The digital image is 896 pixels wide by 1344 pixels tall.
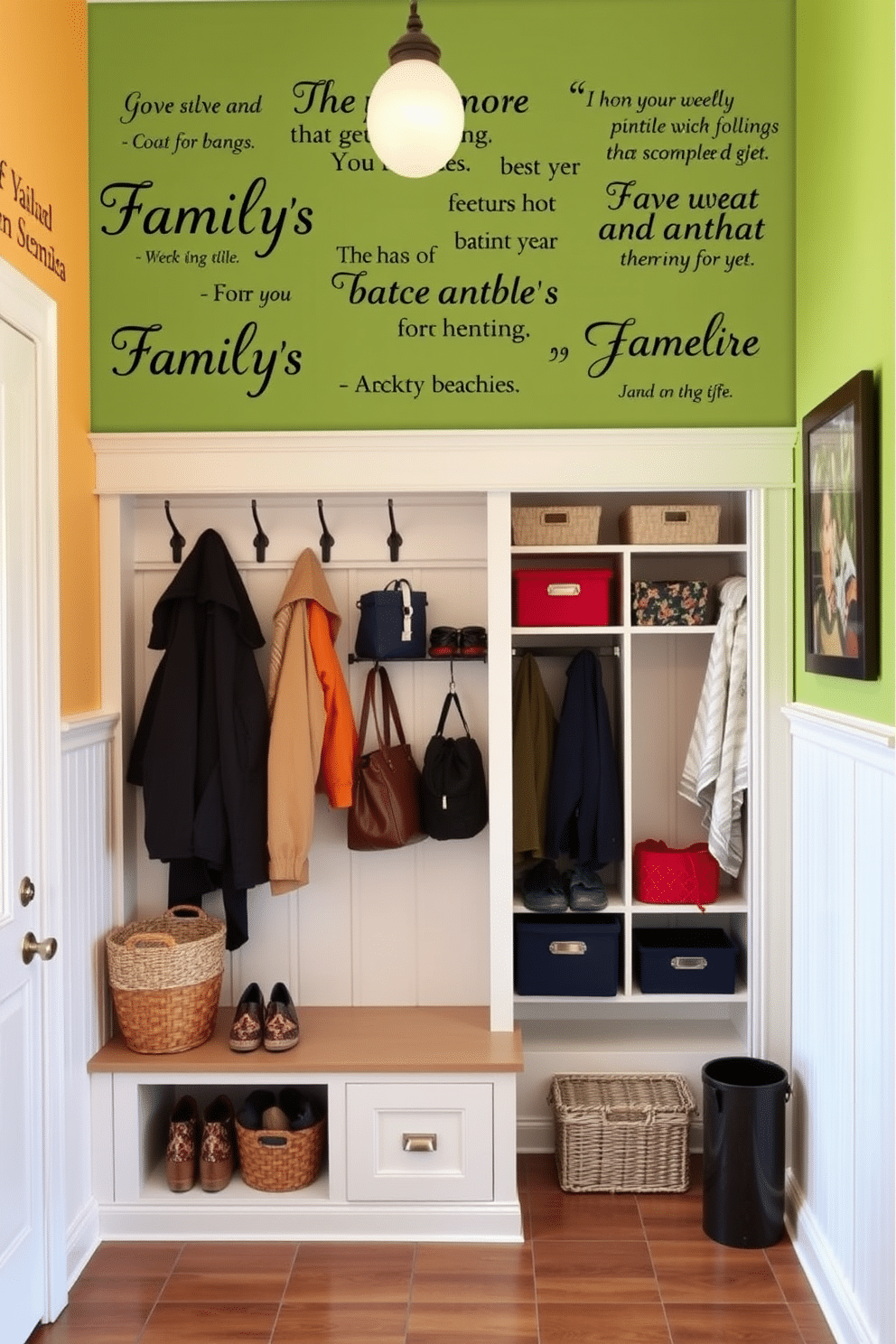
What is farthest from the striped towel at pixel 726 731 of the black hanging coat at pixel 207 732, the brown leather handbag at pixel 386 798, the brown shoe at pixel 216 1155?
the brown shoe at pixel 216 1155

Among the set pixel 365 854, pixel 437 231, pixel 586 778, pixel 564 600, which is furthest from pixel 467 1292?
pixel 437 231

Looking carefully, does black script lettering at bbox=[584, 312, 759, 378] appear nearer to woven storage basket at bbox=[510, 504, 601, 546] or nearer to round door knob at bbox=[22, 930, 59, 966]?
woven storage basket at bbox=[510, 504, 601, 546]

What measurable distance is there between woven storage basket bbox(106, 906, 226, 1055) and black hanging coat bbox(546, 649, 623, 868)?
104 centimetres

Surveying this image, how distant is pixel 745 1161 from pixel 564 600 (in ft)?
5.23

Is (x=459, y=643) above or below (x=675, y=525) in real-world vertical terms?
below

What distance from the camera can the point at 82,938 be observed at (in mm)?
3223

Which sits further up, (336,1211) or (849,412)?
(849,412)

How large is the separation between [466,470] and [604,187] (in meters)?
0.89

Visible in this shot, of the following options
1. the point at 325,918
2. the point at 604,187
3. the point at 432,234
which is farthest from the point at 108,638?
the point at 604,187

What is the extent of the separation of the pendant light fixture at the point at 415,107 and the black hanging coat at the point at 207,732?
4.90ft

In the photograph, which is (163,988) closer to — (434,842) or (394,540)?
(434,842)

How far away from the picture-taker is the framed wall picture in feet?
8.55

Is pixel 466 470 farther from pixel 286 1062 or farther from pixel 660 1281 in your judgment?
pixel 660 1281

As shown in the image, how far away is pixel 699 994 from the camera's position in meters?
3.60
